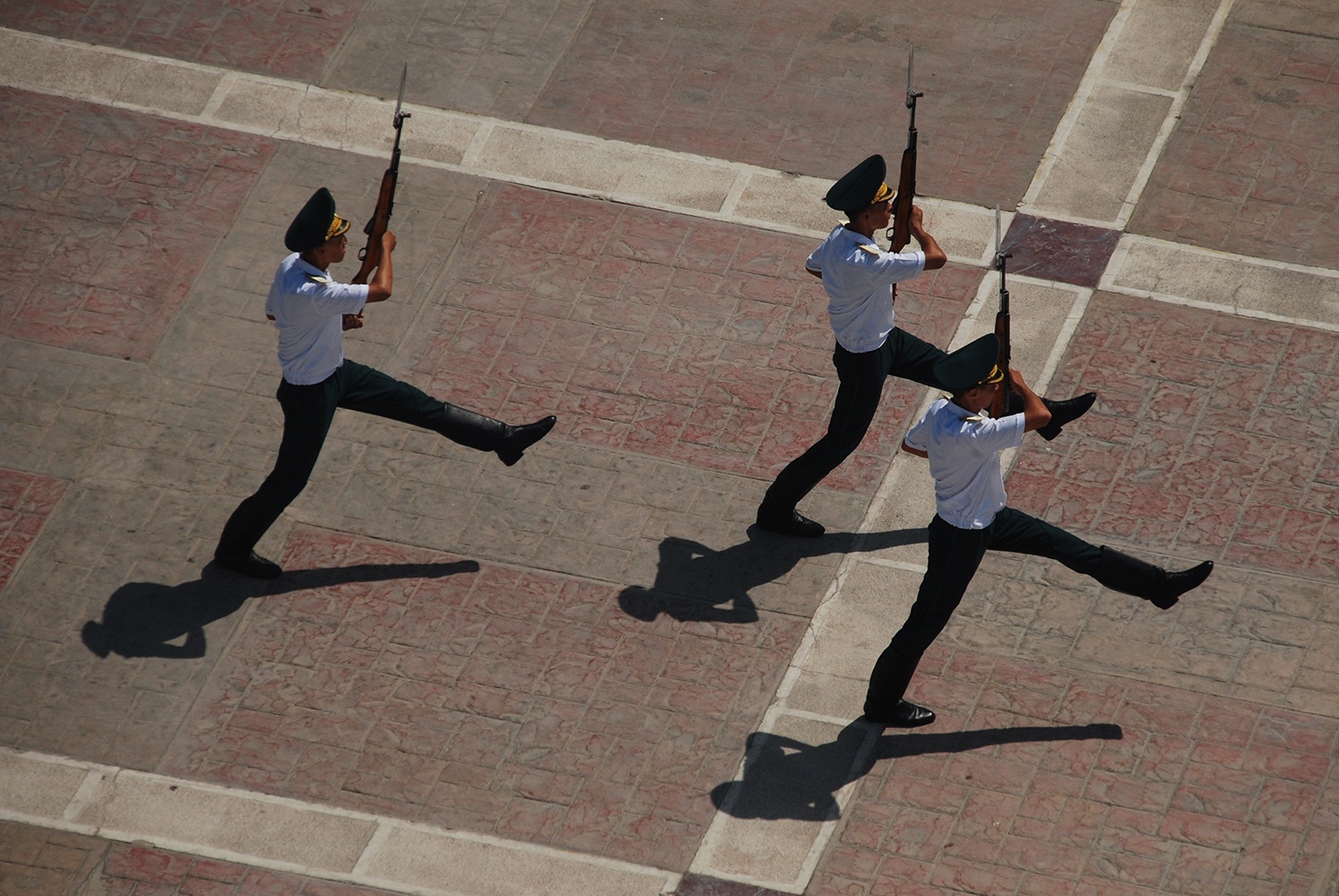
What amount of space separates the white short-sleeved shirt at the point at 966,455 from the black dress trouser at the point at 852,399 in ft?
2.59

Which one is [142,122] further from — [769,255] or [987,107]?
[987,107]

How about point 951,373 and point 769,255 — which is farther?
point 769,255

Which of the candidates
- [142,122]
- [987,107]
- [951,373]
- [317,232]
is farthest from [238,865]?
[987,107]

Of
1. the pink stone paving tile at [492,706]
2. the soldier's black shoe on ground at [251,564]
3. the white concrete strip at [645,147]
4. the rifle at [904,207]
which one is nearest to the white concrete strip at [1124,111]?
the white concrete strip at [645,147]

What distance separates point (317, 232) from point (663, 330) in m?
2.61

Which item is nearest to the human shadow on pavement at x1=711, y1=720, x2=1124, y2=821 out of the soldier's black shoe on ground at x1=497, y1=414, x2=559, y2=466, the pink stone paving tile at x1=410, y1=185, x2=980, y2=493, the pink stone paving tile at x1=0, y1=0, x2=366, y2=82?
the pink stone paving tile at x1=410, y1=185, x2=980, y2=493

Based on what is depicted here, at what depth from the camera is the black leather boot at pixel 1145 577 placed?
750 cm

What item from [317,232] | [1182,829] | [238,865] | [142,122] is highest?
[317,232]

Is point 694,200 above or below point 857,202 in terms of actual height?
below

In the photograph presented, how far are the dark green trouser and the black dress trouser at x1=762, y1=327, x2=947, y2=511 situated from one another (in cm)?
158

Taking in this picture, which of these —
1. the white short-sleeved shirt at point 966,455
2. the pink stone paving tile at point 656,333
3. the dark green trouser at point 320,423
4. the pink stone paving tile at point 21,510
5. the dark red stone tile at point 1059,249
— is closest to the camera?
the white short-sleeved shirt at point 966,455

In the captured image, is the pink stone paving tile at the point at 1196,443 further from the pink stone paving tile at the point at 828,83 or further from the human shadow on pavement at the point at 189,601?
the human shadow on pavement at the point at 189,601

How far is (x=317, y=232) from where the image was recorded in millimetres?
7566

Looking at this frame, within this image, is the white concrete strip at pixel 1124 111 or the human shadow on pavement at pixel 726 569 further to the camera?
the white concrete strip at pixel 1124 111
